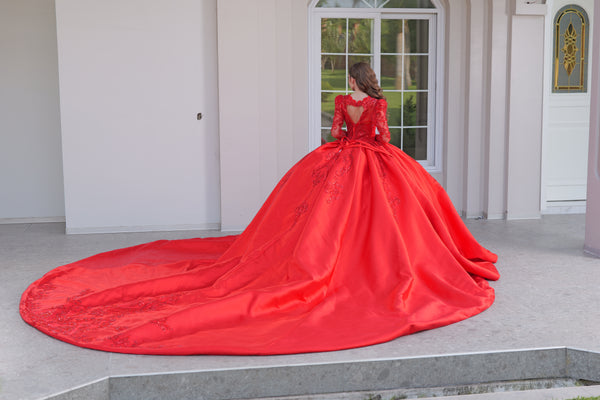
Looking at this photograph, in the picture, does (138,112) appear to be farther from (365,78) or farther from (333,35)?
(365,78)

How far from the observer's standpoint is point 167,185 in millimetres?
6312

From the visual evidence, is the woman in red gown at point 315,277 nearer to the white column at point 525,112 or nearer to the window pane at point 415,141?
the white column at point 525,112

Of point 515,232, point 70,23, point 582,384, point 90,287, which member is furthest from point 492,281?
point 70,23

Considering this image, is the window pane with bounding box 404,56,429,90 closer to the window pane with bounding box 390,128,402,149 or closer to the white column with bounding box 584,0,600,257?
the window pane with bounding box 390,128,402,149

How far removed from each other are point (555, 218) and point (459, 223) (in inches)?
108

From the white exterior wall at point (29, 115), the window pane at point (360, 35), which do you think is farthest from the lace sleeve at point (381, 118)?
the white exterior wall at point (29, 115)

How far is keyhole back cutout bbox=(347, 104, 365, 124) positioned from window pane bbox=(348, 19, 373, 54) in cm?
235

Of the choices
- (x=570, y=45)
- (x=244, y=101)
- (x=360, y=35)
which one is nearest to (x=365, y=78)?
(x=244, y=101)

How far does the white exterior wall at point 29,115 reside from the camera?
260 inches

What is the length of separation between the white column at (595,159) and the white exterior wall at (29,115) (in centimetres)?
496

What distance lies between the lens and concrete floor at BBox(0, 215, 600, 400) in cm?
279

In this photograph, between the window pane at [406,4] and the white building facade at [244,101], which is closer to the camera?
the white building facade at [244,101]

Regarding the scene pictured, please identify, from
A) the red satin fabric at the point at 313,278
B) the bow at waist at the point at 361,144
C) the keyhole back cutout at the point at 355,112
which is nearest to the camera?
the red satin fabric at the point at 313,278

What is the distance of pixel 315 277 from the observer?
11.8 feet
